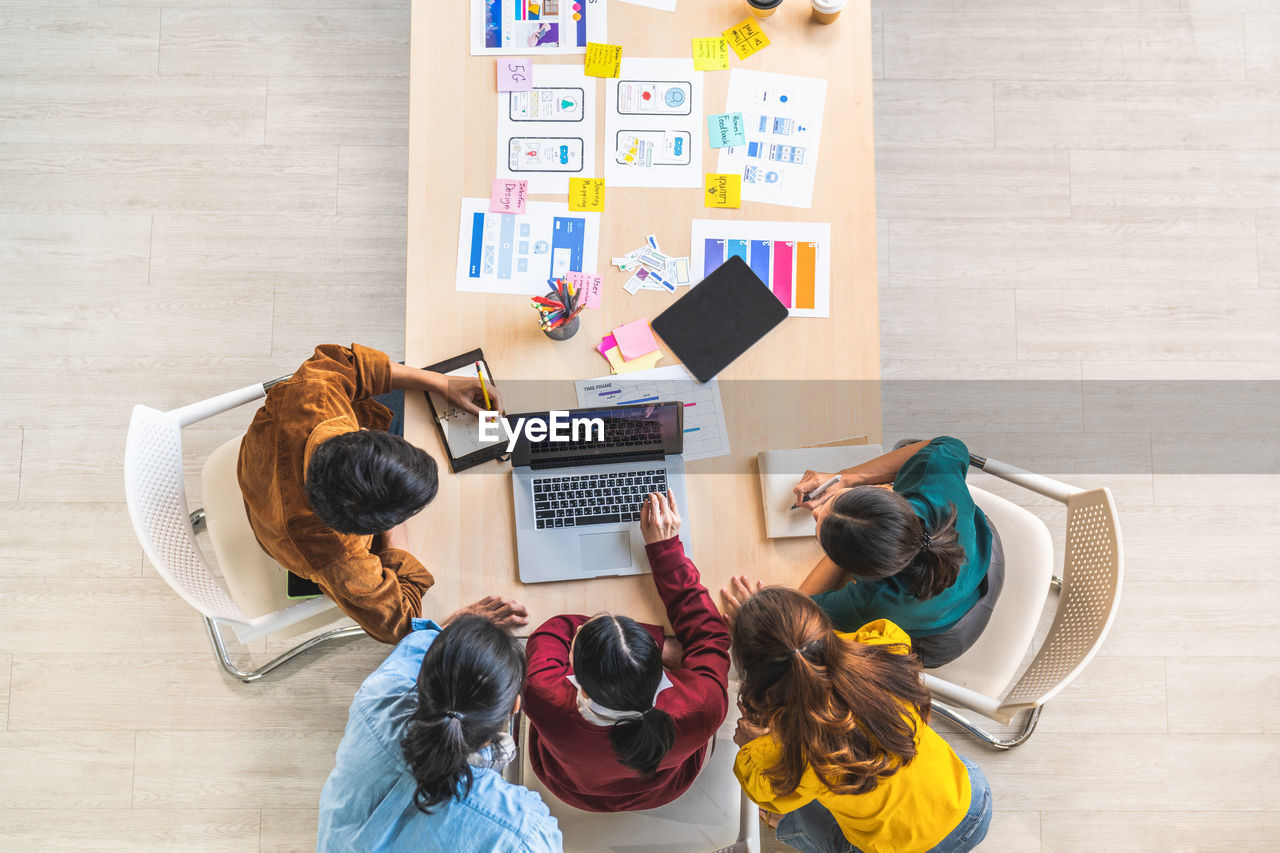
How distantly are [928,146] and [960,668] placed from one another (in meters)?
1.59

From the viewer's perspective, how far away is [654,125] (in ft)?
5.59

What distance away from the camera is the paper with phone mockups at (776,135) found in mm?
1693

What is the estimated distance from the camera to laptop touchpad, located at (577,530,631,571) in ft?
5.12

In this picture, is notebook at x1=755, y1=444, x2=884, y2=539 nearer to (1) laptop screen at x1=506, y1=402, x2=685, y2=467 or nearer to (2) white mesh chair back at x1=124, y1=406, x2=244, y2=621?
(1) laptop screen at x1=506, y1=402, x2=685, y2=467

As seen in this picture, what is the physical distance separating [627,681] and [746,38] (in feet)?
4.49

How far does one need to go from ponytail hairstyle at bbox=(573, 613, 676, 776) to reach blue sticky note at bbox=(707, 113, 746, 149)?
3.38 feet

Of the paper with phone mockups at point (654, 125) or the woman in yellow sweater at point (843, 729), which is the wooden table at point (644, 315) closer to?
the paper with phone mockups at point (654, 125)

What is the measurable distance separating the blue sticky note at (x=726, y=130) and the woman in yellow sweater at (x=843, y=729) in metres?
0.96

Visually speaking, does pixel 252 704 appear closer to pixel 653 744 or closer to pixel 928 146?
pixel 653 744

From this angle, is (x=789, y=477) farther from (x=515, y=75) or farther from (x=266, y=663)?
(x=266, y=663)

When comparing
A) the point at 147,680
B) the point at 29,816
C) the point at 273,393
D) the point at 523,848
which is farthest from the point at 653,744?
the point at 29,816

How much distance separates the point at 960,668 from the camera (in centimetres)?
175

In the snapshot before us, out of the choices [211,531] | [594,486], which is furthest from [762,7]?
[211,531]

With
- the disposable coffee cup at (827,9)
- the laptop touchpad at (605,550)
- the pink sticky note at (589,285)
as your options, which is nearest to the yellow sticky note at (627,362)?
the pink sticky note at (589,285)
